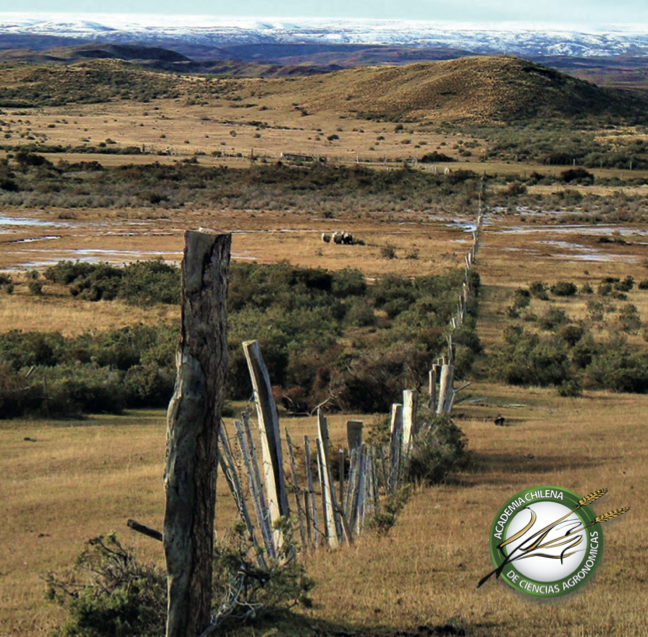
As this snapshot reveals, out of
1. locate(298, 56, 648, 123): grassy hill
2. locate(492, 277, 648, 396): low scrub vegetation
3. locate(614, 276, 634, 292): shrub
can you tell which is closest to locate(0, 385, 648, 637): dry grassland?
locate(492, 277, 648, 396): low scrub vegetation

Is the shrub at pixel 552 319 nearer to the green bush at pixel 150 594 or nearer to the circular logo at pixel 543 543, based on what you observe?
the circular logo at pixel 543 543

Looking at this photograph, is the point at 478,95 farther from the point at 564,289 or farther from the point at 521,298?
the point at 521,298

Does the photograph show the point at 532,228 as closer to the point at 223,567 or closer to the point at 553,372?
the point at 553,372

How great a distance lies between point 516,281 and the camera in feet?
106

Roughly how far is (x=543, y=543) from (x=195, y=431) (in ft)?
7.64

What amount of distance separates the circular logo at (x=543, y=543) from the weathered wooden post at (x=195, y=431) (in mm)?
1973

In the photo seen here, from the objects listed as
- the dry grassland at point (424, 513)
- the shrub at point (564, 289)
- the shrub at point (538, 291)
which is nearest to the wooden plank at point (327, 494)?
the dry grassland at point (424, 513)

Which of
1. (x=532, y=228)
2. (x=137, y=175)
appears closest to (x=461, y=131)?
(x=137, y=175)

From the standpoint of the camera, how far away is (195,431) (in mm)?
5195

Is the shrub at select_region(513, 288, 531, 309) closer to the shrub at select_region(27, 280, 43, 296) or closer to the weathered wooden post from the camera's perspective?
the shrub at select_region(27, 280, 43, 296)

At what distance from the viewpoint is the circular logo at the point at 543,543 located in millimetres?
5926

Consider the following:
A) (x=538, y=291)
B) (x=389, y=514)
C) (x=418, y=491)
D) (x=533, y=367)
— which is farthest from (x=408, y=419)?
(x=538, y=291)

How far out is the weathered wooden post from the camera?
5.04m

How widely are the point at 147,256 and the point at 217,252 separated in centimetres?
3138
